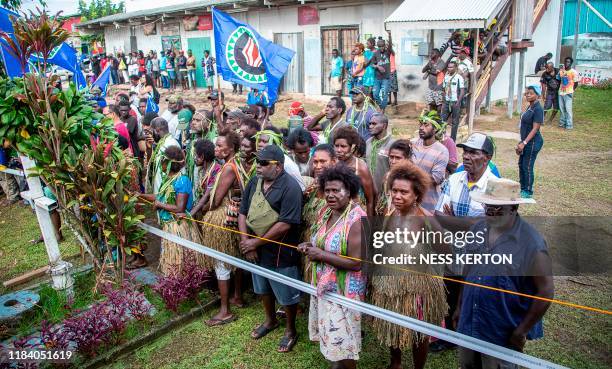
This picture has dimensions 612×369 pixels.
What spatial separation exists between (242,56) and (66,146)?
331cm

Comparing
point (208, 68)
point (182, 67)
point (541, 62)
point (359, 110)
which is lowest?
point (359, 110)

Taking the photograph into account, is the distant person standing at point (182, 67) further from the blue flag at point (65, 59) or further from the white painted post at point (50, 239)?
the white painted post at point (50, 239)

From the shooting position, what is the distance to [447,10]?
986 centimetres

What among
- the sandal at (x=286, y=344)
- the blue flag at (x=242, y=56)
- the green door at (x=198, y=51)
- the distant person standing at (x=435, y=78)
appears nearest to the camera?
the sandal at (x=286, y=344)

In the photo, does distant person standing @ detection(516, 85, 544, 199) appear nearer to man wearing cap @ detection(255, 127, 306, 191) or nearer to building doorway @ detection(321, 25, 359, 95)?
man wearing cap @ detection(255, 127, 306, 191)

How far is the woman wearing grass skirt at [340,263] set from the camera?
10.8ft

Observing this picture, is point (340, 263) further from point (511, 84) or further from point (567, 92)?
point (511, 84)

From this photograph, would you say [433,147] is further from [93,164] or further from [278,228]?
[93,164]

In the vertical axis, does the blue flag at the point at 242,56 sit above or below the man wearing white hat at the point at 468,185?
above

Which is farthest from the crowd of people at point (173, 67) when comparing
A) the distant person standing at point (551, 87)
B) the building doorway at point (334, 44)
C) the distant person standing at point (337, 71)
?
the distant person standing at point (551, 87)

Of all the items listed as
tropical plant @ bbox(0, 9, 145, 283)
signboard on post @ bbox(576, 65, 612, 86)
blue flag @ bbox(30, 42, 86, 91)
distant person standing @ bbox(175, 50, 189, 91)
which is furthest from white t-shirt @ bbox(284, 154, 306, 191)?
distant person standing @ bbox(175, 50, 189, 91)

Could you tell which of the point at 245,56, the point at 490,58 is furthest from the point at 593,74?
the point at 245,56

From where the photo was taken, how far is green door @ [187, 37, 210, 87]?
20.9 metres

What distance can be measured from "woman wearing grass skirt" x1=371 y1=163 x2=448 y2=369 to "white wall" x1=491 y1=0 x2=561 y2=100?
499 inches
